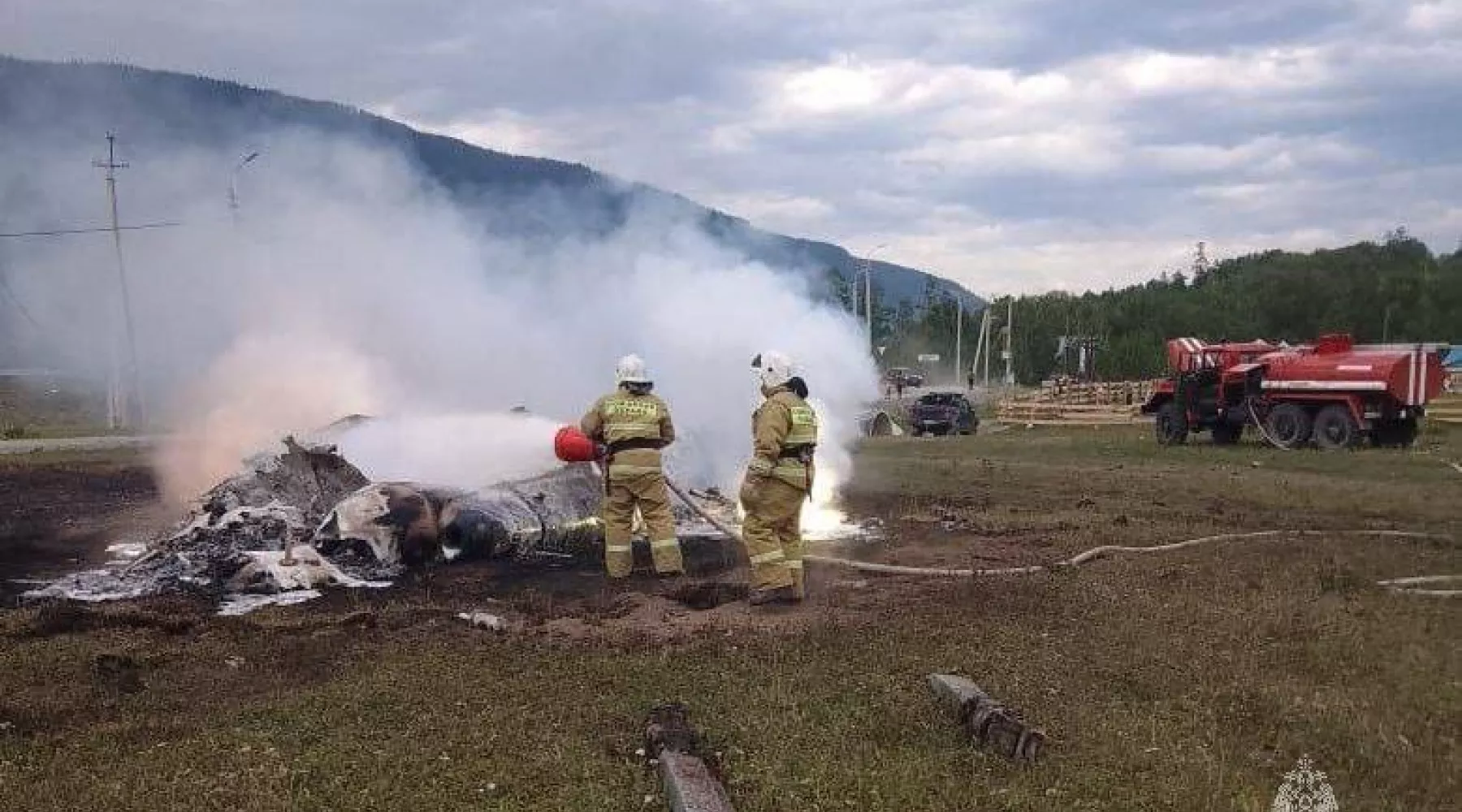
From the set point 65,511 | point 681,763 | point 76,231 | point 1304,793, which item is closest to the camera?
point 1304,793

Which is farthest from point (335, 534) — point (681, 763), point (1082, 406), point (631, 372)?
point (1082, 406)

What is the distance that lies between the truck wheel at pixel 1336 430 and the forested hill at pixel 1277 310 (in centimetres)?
3834

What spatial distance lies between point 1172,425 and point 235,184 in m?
20.8

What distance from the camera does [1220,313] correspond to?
237ft

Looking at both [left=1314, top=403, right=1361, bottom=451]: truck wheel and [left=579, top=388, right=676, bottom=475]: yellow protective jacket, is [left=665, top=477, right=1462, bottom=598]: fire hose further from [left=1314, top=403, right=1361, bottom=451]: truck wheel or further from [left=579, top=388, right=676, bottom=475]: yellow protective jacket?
[left=1314, top=403, right=1361, bottom=451]: truck wheel

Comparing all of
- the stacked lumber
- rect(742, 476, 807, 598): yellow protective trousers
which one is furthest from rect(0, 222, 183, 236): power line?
rect(742, 476, 807, 598): yellow protective trousers

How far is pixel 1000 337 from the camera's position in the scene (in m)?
83.3

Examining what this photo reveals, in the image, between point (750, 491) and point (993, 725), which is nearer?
point (993, 725)

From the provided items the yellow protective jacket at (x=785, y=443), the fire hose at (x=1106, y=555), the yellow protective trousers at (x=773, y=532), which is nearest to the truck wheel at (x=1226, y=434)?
the fire hose at (x=1106, y=555)

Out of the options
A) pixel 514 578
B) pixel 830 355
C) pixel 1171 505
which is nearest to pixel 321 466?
pixel 514 578

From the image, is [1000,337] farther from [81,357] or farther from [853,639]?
[853,639]

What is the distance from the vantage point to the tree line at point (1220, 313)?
2359 inches

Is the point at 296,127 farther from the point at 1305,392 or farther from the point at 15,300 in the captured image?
the point at 15,300

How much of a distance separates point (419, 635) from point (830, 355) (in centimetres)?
751
